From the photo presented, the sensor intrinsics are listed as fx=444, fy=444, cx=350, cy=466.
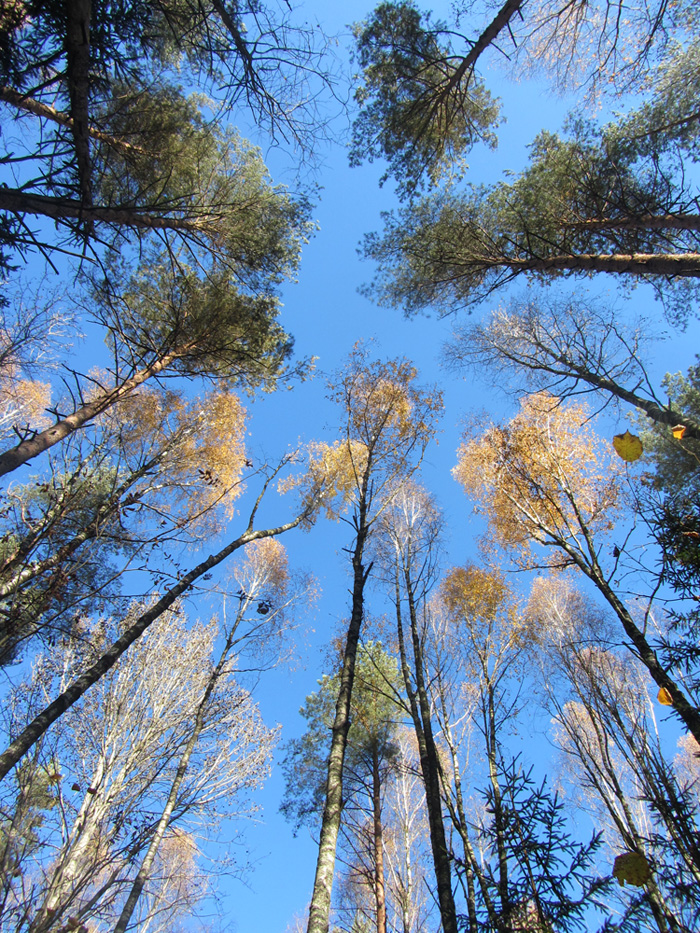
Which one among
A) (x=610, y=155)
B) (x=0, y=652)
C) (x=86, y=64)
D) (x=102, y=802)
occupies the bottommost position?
(x=0, y=652)

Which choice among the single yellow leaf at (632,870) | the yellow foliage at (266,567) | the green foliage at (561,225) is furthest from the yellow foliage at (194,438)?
the single yellow leaf at (632,870)

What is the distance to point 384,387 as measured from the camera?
8625 mm

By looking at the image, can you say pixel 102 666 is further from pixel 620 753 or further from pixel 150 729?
pixel 620 753

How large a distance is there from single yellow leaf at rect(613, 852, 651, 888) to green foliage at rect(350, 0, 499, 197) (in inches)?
301

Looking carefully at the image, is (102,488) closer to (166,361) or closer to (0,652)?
(166,361)

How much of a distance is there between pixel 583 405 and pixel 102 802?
11.2 metres

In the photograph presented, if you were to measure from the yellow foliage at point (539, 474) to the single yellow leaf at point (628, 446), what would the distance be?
319 cm

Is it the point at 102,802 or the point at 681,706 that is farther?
the point at 102,802

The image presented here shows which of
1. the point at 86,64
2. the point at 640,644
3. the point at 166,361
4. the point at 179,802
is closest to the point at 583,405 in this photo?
the point at 640,644

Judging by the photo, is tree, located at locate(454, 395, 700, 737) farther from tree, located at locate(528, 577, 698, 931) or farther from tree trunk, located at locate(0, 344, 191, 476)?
tree trunk, located at locate(0, 344, 191, 476)

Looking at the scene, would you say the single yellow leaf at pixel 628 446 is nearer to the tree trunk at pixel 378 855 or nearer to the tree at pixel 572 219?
the tree at pixel 572 219

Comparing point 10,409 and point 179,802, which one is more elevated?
point 10,409

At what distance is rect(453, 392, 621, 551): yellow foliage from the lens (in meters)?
7.21

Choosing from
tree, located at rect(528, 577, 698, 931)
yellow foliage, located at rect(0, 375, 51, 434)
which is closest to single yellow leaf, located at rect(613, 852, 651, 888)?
tree, located at rect(528, 577, 698, 931)
